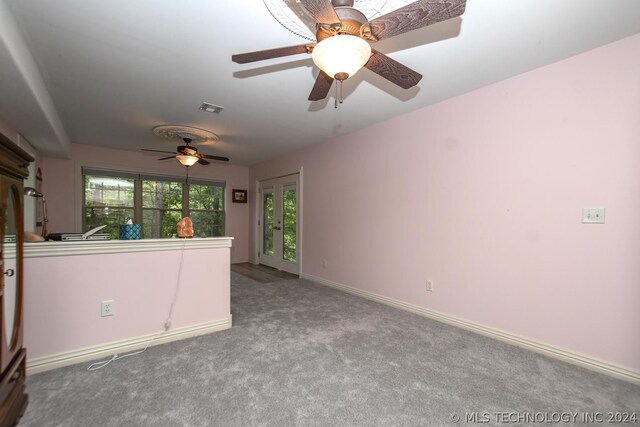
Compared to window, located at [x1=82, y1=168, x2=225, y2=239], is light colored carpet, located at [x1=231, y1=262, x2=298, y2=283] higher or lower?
lower

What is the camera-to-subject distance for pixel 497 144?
8.57 feet

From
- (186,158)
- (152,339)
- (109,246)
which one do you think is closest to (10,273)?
(109,246)

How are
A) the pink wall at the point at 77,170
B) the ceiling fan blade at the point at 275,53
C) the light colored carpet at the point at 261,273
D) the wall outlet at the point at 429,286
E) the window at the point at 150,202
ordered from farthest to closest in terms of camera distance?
the window at the point at 150,202 → the light colored carpet at the point at 261,273 → the pink wall at the point at 77,170 → the wall outlet at the point at 429,286 → the ceiling fan blade at the point at 275,53

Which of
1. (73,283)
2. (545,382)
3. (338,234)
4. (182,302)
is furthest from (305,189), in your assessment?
(545,382)

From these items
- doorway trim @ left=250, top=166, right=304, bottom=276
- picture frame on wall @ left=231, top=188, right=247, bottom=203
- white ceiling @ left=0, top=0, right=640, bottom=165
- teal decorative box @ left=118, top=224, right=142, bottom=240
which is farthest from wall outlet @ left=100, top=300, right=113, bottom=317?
picture frame on wall @ left=231, top=188, right=247, bottom=203

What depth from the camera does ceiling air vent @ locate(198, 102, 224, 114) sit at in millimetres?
3148

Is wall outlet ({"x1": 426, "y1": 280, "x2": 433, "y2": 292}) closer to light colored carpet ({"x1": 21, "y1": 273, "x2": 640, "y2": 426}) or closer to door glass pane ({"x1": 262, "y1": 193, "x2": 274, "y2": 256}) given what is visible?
light colored carpet ({"x1": 21, "y1": 273, "x2": 640, "y2": 426})

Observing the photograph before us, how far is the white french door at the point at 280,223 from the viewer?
5.34 m

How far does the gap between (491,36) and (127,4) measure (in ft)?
7.67

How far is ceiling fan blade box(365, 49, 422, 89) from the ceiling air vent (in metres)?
2.13

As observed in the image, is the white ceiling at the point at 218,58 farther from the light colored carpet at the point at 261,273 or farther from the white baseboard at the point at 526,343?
the light colored carpet at the point at 261,273

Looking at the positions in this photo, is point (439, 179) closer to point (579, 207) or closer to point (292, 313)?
point (579, 207)

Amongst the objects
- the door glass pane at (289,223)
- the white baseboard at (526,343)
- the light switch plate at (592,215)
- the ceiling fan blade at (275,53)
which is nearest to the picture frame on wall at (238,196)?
the door glass pane at (289,223)

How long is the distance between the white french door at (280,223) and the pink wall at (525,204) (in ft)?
6.16
